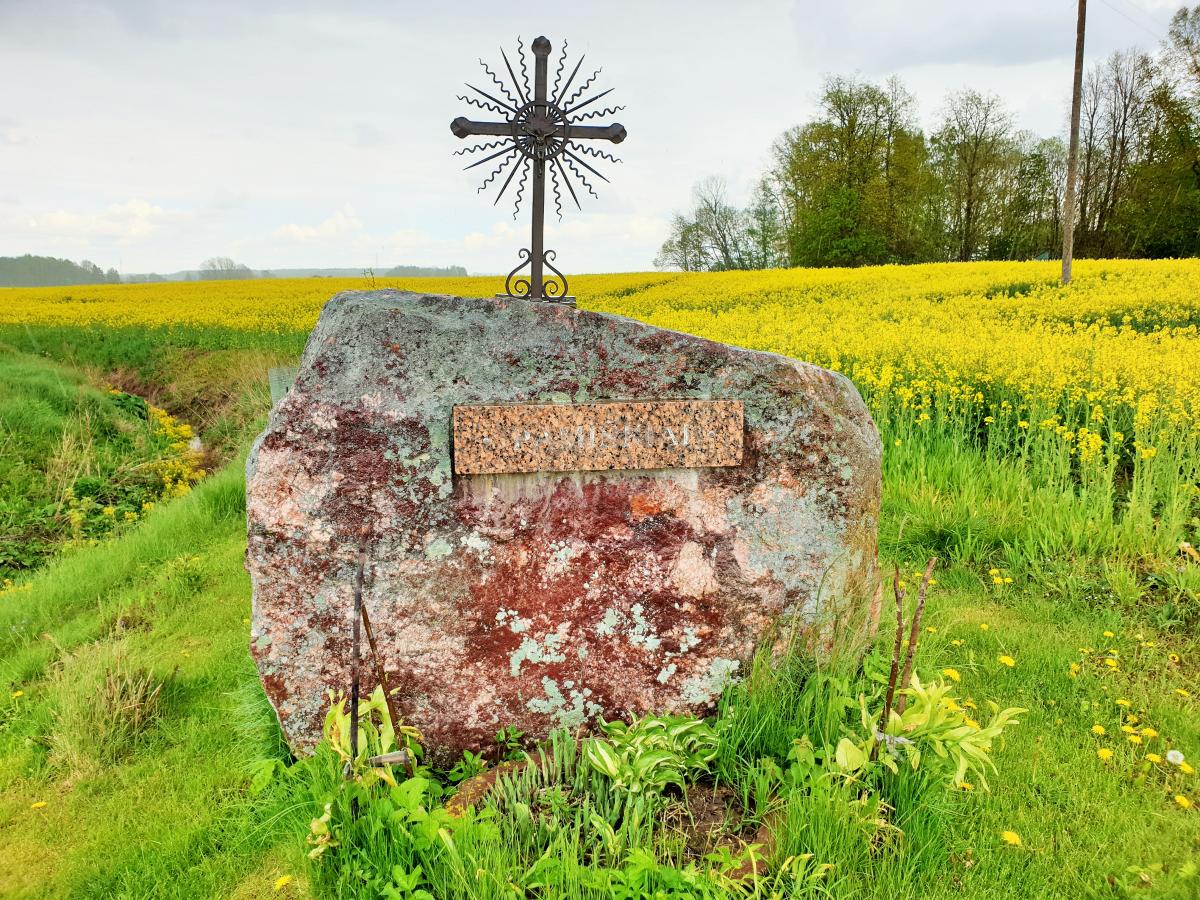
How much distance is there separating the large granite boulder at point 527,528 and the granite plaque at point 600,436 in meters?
0.06

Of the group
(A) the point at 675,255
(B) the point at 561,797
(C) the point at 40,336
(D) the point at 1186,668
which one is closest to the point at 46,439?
(C) the point at 40,336

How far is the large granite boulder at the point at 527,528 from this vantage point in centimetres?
297

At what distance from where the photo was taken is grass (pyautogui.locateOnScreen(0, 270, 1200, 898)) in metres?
2.54

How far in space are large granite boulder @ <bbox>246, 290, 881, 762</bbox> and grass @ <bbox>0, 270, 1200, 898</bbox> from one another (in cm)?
36

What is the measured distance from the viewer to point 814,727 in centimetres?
291

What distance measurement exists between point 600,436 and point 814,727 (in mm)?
1358

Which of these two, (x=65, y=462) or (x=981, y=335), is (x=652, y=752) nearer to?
(x=981, y=335)

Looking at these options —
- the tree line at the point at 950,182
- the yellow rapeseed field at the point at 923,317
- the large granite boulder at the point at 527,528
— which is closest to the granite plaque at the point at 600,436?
the large granite boulder at the point at 527,528

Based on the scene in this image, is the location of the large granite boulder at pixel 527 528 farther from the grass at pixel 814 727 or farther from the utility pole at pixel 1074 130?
the utility pole at pixel 1074 130

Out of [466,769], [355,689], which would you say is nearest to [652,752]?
[466,769]

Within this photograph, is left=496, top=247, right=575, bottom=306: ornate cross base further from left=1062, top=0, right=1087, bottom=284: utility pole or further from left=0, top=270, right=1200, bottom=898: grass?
left=1062, top=0, right=1087, bottom=284: utility pole

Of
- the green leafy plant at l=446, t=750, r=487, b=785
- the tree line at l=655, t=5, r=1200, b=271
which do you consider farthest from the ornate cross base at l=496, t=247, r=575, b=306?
the tree line at l=655, t=5, r=1200, b=271

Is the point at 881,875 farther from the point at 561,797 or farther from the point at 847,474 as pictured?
the point at 847,474

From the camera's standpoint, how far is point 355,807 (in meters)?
2.58
